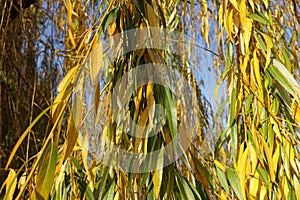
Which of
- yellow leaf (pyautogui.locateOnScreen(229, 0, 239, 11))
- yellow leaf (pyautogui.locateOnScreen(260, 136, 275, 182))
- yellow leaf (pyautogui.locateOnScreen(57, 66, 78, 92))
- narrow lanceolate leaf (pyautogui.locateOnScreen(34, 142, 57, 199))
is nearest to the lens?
narrow lanceolate leaf (pyautogui.locateOnScreen(34, 142, 57, 199))

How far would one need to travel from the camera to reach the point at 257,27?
824 millimetres

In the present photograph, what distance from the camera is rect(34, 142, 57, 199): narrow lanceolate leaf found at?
17.9 inches

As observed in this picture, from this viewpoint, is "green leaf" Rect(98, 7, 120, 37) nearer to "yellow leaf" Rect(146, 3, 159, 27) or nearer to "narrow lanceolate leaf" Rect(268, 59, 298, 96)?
"yellow leaf" Rect(146, 3, 159, 27)

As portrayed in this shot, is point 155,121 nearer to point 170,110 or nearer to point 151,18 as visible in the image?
point 170,110

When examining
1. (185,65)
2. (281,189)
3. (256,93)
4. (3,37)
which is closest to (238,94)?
(256,93)

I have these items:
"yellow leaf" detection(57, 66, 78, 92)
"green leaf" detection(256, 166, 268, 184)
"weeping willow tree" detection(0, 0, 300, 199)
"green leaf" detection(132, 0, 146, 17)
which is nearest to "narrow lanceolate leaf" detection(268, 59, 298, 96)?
"weeping willow tree" detection(0, 0, 300, 199)

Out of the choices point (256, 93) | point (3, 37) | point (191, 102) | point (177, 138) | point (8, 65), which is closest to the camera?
point (177, 138)

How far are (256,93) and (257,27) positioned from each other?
13 cm

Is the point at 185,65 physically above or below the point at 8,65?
below

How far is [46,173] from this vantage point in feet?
1.56

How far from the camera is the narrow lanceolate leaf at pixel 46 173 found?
1.49 ft

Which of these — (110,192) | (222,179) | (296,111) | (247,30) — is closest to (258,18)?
(247,30)

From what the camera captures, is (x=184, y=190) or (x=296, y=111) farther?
(x=296, y=111)

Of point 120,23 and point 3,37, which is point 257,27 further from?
point 3,37
